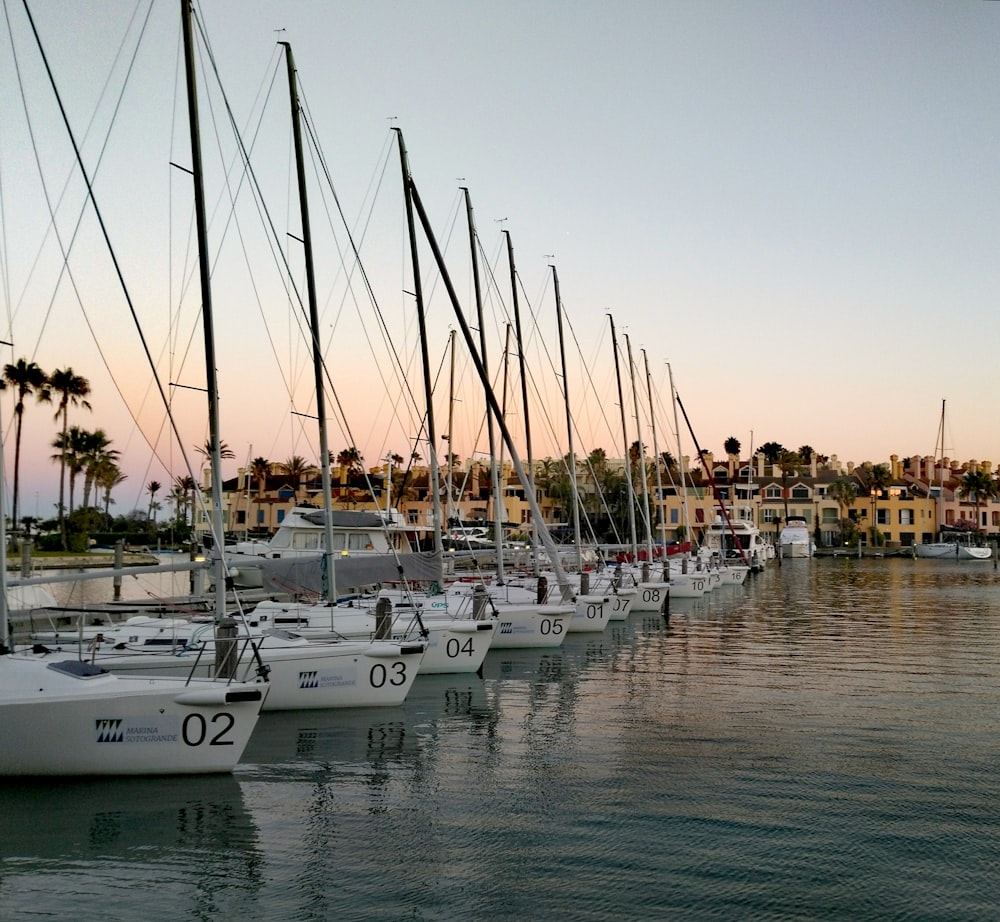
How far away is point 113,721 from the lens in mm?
12664

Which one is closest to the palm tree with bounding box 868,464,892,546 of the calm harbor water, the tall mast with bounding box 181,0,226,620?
the calm harbor water

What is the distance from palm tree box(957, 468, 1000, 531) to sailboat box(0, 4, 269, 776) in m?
129

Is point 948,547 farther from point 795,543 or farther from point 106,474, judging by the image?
point 106,474

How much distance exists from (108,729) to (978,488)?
13190cm

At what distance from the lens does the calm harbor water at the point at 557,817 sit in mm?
9477

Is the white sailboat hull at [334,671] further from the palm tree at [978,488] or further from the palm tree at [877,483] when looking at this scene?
the palm tree at [978,488]

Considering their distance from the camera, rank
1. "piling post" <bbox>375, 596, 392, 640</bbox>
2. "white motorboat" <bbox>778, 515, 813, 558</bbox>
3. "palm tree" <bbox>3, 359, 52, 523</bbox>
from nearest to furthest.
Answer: "piling post" <bbox>375, 596, 392, 640</bbox>
"palm tree" <bbox>3, 359, 52, 523</bbox>
"white motorboat" <bbox>778, 515, 813, 558</bbox>

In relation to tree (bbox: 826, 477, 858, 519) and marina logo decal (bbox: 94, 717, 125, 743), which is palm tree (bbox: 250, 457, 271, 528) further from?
marina logo decal (bbox: 94, 717, 125, 743)

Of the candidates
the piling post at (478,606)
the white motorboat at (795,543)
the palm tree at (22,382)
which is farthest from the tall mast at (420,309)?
the white motorboat at (795,543)

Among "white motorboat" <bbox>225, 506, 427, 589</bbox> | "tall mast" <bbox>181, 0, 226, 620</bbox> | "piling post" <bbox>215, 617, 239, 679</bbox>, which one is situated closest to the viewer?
"piling post" <bbox>215, 617, 239, 679</bbox>

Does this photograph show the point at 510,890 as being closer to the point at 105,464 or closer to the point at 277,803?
the point at 277,803

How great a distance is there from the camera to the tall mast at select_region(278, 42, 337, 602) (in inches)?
902

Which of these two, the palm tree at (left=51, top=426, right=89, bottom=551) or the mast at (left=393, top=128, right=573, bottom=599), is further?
the palm tree at (left=51, top=426, right=89, bottom=551)

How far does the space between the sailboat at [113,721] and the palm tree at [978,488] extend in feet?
422
